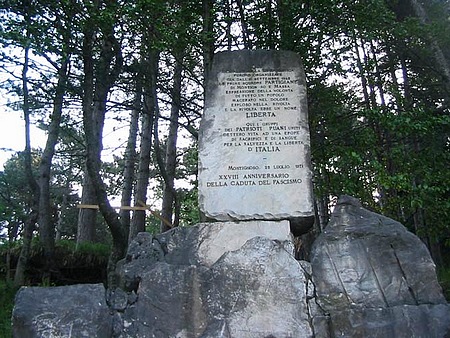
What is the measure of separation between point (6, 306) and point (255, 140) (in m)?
5.16

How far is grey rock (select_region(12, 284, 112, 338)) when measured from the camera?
350 cm

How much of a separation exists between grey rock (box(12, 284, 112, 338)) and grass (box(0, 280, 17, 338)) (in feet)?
9.35

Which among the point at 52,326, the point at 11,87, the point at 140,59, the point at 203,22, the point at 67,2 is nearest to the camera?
the point at 52,326

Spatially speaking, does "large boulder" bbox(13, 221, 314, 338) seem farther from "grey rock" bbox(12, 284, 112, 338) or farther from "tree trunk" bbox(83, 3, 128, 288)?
"tree trunk" bbox(83, 3, 128, 288)

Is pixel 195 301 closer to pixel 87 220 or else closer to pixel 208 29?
pixel 208 29

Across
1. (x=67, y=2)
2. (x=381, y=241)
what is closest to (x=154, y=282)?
(x=381, y=241)

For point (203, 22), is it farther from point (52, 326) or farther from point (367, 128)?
point (52, 326)

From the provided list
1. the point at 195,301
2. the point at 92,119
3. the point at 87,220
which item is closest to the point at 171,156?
the point at 87,220

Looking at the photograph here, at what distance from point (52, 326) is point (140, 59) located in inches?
274

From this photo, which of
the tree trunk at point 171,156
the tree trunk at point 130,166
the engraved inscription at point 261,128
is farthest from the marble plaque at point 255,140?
the tree trunk at point 130,166

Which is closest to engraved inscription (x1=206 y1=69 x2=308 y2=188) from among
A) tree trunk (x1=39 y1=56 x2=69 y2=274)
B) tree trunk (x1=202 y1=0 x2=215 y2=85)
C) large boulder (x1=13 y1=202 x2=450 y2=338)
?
large boulder (x1=13 y1=202 x2=450 y2=338)

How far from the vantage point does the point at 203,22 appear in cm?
720

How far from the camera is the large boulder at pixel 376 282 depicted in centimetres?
364

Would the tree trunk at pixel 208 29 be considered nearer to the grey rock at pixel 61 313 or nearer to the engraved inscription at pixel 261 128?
the engraved inscription at pixel 261 128
